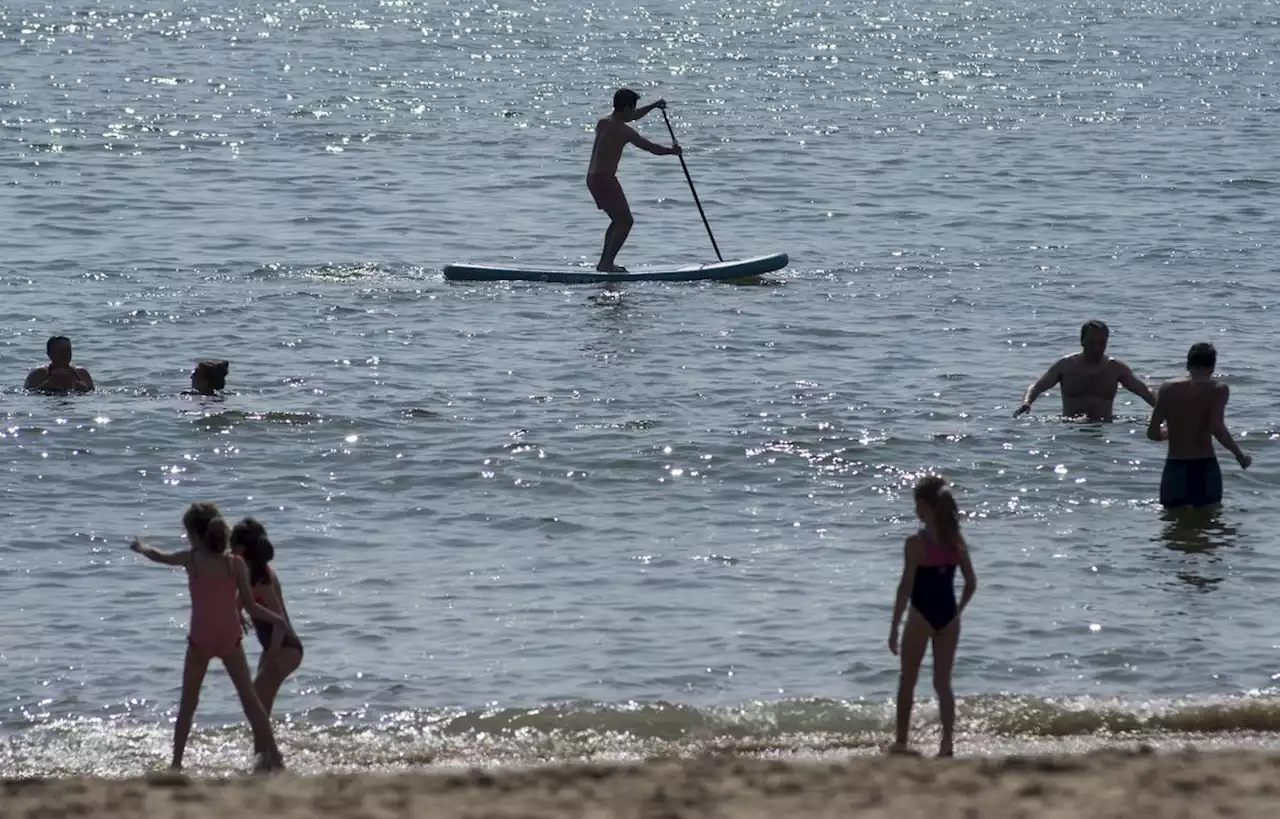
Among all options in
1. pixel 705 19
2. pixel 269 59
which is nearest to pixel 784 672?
pixel 269 59

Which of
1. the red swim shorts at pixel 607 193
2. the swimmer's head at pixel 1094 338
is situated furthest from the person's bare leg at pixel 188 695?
the red swim shorts at pixel 607 193

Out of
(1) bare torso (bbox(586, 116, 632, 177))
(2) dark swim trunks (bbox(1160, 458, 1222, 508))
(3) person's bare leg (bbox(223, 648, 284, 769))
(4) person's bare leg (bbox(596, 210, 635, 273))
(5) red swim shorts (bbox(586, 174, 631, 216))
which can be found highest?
(1) bare torso (bbox(586, 116, 632, 177))

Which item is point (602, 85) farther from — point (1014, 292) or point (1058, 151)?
point (1014, 292)

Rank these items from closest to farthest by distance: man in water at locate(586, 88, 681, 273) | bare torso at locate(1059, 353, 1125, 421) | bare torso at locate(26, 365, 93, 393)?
bare torso at locate(1059, 353, 1125, 421) → bare torso at locate(26, 365, 93, 393) → man in water at locate(586, 88, 681, 273)

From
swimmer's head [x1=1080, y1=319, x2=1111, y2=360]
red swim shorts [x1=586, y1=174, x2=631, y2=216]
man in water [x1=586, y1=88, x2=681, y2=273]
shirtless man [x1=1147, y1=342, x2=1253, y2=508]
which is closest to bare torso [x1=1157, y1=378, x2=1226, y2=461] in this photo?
shirtless man [x1=1147, y1=342, x2=1253, y2=508]

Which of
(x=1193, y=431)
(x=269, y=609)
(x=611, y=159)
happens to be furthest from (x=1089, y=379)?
(x=269, y=609)

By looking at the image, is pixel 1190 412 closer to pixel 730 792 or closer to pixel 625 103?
pixel 730 792

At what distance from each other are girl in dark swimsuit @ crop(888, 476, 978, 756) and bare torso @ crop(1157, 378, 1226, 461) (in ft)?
14.5

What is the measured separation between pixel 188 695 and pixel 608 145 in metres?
14.1

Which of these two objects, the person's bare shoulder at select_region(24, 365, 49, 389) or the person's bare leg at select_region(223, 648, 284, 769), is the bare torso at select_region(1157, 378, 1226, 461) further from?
the person's bare shoulder at select_region(24, 365, 49, 389)

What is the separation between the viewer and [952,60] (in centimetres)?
6066

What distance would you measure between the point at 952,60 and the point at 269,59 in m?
18.9

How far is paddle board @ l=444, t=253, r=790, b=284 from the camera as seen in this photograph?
2464 cm

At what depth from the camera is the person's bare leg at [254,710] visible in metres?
10.2
